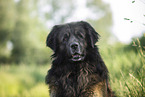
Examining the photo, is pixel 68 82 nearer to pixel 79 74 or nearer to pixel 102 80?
pixel 79 74

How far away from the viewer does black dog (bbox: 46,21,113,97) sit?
3932mm

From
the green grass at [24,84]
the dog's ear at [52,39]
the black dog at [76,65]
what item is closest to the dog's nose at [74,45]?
the black dog at [76,65]

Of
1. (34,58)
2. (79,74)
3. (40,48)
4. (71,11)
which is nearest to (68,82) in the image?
(79,74)

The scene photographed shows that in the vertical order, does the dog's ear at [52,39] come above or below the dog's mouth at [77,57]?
above

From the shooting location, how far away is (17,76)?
14.6 metres

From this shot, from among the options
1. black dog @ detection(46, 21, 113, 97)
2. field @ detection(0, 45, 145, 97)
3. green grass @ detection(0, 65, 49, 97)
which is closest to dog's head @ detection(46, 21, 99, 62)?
black dog @ detection(46, 21, 113, 97)

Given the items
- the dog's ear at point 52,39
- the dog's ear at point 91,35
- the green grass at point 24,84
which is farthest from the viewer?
the green grass at point 24,84

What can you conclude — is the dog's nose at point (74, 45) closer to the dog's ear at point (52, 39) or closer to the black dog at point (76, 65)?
the black dog at point (76, 65)

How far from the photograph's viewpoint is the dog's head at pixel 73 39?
4084 mm

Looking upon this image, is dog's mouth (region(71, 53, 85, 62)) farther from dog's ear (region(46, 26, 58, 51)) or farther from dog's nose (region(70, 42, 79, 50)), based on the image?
dog's ear (region(46, 26, 58, 51))

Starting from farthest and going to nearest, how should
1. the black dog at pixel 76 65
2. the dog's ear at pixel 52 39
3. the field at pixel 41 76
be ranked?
the field at pixel 41 76, the dog's ear at pixel 52 39, the black dog at pixel 76 65

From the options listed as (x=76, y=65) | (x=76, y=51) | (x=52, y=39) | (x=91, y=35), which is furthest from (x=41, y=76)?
(x=76, y=51)

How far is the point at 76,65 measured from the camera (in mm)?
4277

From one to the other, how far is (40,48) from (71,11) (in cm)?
1438
